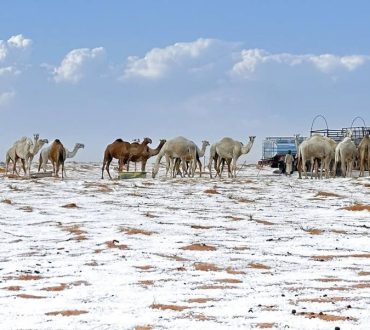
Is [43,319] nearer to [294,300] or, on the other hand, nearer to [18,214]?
[294,300]

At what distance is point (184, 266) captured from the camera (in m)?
7.71

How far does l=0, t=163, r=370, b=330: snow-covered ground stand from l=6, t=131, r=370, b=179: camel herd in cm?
1495

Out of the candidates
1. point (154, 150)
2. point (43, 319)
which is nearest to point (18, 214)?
point (43, 319)

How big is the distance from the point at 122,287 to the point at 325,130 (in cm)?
4193

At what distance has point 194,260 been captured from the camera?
8.12 meters

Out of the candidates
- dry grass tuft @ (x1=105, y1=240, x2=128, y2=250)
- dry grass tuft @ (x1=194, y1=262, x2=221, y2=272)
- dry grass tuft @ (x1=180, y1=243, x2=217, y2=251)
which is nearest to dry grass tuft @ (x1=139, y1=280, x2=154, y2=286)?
dry grass tuft @ (x1=194, y1=262, x2=221, y2=272)

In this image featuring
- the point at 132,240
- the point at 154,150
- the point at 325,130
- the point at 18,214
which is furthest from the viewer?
the point at 325,130

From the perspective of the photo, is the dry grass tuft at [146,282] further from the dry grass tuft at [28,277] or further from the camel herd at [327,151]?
the camel herd at [327,151]

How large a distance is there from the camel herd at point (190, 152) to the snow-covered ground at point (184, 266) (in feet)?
49.1

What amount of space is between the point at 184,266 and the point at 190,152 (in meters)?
23.7

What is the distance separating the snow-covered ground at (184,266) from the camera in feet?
17.4

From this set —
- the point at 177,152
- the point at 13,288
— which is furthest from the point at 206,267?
the point at 177,152

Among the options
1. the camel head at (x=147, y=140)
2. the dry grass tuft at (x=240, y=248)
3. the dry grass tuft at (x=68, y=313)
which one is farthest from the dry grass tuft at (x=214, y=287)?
the camel head at (x=147, y=140)

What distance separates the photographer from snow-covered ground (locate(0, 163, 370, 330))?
5.30 meters
